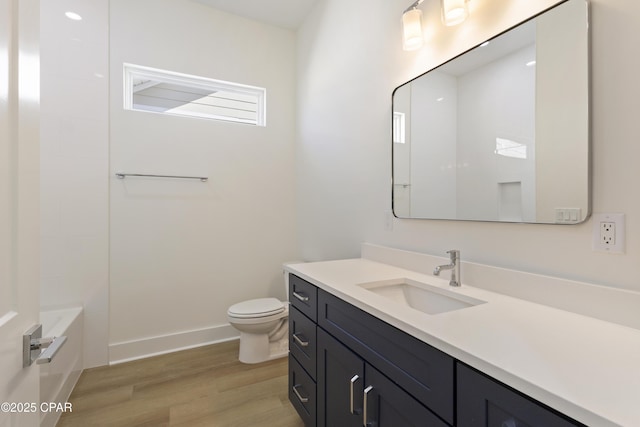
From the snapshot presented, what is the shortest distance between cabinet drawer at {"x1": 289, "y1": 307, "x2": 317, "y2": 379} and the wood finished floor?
0.43m

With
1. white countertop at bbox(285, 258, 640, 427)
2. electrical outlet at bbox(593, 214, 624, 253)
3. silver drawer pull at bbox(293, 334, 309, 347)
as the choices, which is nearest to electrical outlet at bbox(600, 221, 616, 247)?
electrical outlet at bbox(593, 214, 624, 253)

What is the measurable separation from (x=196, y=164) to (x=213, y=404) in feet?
5.97

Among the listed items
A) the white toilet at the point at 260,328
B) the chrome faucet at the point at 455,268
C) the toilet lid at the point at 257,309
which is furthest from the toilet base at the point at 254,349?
the chrome faucet at the point at 455,268

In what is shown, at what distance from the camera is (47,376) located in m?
Result: 1.56

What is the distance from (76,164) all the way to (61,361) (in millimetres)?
1332

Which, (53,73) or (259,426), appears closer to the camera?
(259,426)

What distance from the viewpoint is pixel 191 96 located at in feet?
8.86

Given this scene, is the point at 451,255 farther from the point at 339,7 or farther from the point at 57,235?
the point at 57,235

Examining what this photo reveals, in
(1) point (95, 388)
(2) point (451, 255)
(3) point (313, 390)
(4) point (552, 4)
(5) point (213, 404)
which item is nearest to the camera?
(4) point (552, 4)

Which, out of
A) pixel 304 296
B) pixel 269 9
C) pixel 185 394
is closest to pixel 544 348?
pixel 304 296

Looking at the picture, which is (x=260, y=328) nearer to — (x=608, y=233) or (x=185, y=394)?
(x=185, y=394)

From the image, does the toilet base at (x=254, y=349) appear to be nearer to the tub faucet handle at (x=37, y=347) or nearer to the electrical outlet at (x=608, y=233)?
the tub faucet handle at (x=37, y=347)

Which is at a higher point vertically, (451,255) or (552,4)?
(552,4)

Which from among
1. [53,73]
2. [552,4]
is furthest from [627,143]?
[53,73]
